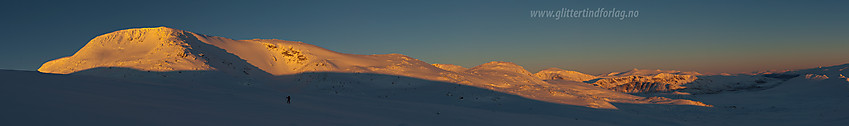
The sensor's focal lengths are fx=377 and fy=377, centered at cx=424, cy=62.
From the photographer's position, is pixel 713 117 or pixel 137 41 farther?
pixel 137 41

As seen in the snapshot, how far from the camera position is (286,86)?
34469mm

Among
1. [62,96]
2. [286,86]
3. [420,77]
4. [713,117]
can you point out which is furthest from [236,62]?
[713,117]

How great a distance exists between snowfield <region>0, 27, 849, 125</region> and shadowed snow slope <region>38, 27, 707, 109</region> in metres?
0.14

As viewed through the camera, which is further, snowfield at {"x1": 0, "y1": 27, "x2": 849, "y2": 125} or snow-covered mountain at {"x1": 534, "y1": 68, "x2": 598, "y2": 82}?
snow-covered mountain at {"x1": 534, "y1": 68, "x2": 598, "y2": 82}

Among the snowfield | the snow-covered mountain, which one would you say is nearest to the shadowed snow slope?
the snowfield

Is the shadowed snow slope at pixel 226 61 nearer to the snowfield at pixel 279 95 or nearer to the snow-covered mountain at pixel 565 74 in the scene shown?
the snowfield at pixel 279 95

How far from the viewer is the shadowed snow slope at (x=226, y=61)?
3198 centimetres

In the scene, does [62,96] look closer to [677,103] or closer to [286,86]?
[286,86]

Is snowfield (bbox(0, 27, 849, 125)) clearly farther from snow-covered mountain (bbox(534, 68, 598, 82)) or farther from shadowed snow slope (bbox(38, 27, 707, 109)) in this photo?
snow-covered mountain (bbox(534, 68, 598, 82))

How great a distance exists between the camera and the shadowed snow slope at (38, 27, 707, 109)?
105ft

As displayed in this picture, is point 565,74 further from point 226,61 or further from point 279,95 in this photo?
point 279,95

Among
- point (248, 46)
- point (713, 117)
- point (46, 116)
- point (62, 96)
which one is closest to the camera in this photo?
point (46, 116)

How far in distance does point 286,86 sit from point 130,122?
92.3ft

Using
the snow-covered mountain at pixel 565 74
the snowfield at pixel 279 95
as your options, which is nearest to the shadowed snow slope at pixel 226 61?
the snowfield at pixel 279 95
